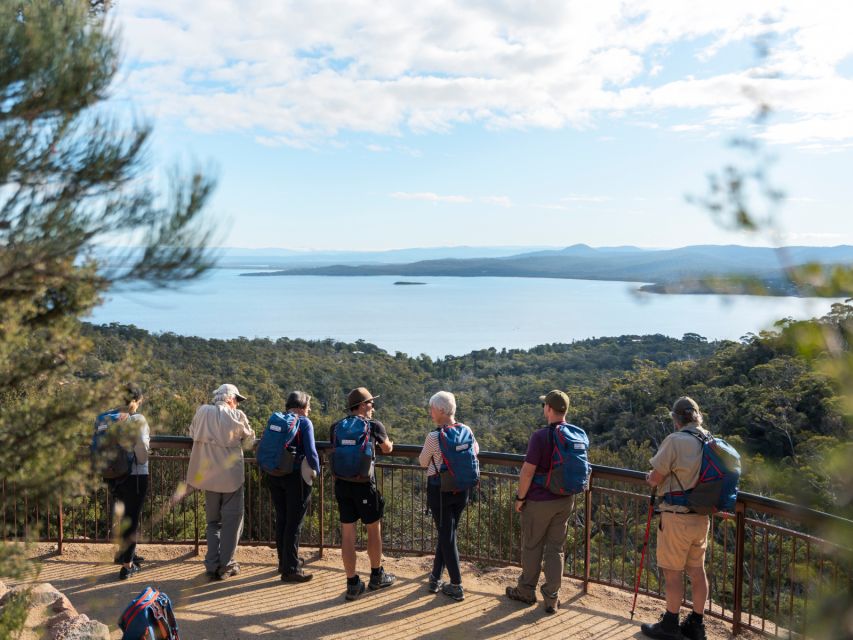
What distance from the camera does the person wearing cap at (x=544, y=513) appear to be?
4.98m

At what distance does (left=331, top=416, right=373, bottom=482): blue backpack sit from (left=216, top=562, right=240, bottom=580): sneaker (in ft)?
4.60

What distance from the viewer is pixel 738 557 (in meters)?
4.83

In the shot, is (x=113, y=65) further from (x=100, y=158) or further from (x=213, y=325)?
(x=213, y=325)

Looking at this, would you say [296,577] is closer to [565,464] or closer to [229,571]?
[229,571]

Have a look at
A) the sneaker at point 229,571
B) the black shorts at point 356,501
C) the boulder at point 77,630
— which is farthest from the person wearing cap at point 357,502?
the boulder at point 77,630

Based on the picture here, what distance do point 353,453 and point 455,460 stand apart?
75cm

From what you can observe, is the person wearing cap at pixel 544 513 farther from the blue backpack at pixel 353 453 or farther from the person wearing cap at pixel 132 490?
the person wearing cap at pixel 132 490

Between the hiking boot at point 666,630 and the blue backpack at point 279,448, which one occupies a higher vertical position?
the blue backpack at point 279,448

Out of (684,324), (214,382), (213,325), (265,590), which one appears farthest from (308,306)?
(265,590)

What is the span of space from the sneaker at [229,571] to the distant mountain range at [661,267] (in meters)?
3.92

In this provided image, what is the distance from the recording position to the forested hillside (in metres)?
2.48

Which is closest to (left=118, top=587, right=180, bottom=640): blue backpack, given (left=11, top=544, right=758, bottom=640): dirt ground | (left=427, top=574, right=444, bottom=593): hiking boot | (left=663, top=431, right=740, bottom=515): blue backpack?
(left=11, top=544, right=758, bottom=640): dirt ground

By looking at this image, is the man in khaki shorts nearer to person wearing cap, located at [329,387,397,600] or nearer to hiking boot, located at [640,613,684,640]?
hiking boot, located at [640,613,684,640]

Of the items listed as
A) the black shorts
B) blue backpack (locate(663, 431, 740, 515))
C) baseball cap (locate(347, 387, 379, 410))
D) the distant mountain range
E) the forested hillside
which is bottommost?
the forested hillside
